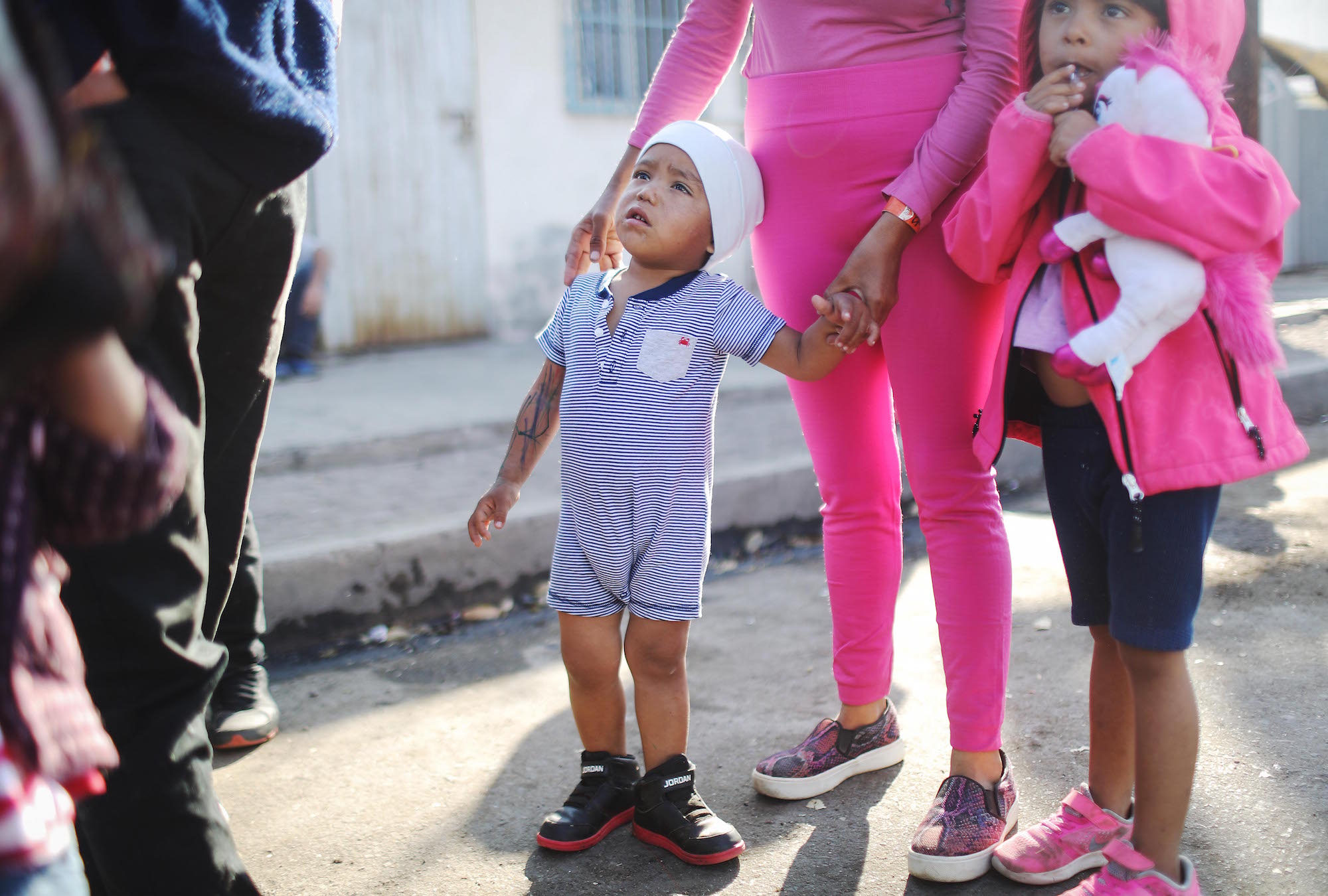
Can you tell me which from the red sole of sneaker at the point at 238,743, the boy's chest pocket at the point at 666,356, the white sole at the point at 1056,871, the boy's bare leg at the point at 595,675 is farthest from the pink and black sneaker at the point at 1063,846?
the red sole of sneaker at the point at 238,743

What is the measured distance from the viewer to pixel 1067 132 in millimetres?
1646

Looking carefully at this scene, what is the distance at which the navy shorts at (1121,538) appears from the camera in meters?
1.63

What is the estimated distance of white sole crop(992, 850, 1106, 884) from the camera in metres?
1.87

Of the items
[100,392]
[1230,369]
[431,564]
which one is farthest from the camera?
[431,564]

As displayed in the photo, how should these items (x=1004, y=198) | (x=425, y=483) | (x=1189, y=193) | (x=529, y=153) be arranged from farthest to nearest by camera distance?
(x=529, y=153), (x=425, y=483), (x=1004, y=198), (x=1189, y=193)

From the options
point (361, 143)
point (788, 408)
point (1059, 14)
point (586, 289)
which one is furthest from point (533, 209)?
point (1059, 14)

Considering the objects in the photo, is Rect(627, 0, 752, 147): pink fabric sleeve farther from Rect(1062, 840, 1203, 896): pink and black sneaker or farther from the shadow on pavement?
Rect(1062, 840, 1203, 896): pink and black sneaker

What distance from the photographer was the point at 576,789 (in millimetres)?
2127

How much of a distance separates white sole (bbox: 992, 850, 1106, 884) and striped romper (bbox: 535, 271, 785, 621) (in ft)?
2.29

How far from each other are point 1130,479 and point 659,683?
918 mm

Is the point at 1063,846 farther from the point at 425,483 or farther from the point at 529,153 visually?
the point at 529,153

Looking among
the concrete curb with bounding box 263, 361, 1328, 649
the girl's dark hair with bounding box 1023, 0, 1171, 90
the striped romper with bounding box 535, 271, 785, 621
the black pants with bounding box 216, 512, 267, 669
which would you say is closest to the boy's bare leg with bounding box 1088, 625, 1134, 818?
the striped romper with bounding box 535, 271, 785, 621

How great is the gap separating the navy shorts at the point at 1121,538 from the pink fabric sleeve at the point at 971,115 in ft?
1.45

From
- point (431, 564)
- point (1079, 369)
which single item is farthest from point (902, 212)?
point (431, 564)
